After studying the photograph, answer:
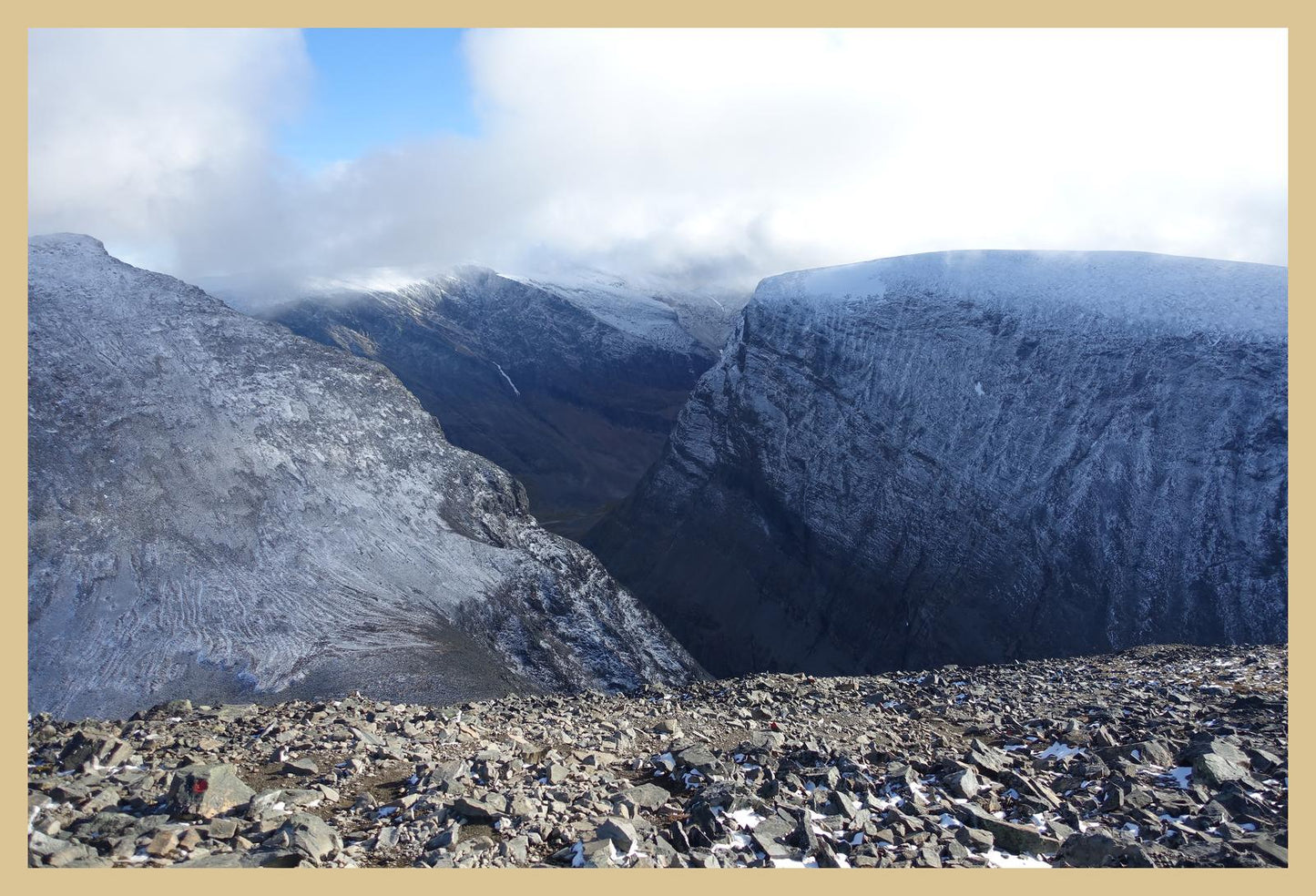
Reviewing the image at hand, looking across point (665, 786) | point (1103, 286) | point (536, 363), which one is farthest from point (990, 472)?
point (536, 363)

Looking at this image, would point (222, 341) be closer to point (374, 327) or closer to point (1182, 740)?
point (1182, 740)

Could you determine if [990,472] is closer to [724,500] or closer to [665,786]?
[724,500]

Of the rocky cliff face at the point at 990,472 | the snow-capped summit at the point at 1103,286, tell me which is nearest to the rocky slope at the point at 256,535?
the rocky cliff face at the point at 990,472

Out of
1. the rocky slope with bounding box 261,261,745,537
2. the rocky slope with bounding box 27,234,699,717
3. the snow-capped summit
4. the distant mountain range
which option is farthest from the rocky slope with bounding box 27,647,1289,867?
the rocky slope with bounding box 261,261,745,537

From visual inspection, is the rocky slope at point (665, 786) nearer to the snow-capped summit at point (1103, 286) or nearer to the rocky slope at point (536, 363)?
the snow-capped summit at point (1103, 286)

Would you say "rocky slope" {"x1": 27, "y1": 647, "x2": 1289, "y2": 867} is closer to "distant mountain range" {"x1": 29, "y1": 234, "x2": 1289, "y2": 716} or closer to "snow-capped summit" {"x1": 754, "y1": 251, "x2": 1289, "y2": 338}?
"distant mountain range" {"x1": 29, "y1": 234, "x2": 1289, "y2": 716}
